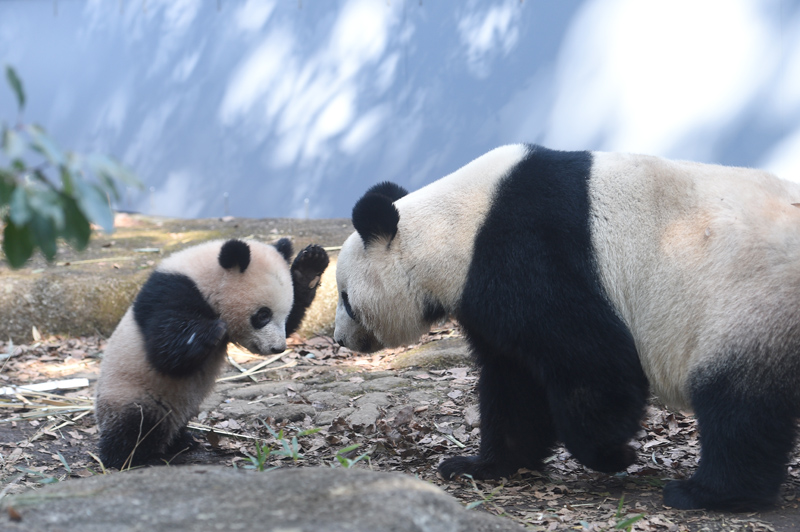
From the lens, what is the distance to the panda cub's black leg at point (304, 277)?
470 centimetres

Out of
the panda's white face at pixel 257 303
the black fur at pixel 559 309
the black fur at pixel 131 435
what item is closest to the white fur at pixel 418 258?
the black fur at pixel 559 309

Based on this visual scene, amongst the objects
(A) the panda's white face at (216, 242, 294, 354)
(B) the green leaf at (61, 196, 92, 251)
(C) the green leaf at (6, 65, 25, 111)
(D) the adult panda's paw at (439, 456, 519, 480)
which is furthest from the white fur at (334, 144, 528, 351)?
(C) the green leaf at (6, 65, 25, 111)

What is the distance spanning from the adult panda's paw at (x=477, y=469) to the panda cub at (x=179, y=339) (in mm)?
1236

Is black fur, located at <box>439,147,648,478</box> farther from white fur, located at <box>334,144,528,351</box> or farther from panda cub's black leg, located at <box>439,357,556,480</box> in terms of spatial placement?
panda cub's black leg, located at <box>439,357,556,480</box>

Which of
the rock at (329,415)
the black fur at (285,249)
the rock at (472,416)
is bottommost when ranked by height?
the rock at (329,415)

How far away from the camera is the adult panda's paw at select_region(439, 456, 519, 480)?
3.86 m

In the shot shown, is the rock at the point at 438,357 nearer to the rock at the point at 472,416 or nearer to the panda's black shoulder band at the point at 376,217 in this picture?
the rock at the point at 472,416

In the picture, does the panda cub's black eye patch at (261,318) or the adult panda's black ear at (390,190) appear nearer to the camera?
the panda cub's black eye patch at (261,318)

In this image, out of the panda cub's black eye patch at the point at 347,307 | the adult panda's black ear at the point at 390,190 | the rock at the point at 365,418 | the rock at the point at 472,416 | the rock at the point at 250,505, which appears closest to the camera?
the rock at the point at 250,505

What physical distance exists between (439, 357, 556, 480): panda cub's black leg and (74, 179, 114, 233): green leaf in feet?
9.05

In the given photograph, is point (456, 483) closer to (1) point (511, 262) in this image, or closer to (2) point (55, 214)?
(1) point (511, 262)

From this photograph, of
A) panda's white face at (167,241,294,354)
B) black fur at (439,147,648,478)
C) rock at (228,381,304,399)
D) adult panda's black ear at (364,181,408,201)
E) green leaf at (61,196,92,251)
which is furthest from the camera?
rock at (228,381,304,399)

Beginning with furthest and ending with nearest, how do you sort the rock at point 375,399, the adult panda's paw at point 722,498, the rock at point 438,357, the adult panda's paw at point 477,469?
1. the rock at point 438,357
2. the rock at point 375,399
3. the adult panda's paw at point 477,469
4. the adult panda's paw at point 722,498

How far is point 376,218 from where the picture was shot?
3727 millimetres
